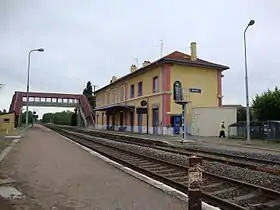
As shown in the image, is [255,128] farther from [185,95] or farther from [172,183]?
[172,183]

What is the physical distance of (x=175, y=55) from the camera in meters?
46.1

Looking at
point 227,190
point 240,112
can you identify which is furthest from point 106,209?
point 240,112

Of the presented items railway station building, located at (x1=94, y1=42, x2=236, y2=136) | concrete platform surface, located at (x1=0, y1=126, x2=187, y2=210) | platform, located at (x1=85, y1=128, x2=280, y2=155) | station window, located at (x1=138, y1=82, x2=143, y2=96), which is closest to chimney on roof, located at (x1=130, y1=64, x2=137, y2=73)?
railway station building, located at (x1=94, y1=42, x2=236, y2=136)

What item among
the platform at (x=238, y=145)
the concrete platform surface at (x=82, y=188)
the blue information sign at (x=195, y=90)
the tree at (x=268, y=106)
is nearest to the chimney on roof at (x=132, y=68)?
the blue information sign at (x=195, y=90)

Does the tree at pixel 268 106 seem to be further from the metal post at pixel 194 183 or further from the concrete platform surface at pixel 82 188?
the metal post at pixel 194 183

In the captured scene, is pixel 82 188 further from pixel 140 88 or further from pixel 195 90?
pixel 140 88

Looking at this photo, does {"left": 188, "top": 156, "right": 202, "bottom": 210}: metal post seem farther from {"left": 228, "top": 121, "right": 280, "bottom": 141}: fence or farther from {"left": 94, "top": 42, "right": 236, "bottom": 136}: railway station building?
{"left": 94, "top": 42, "right": 236, "bottom": 136}: railway station building

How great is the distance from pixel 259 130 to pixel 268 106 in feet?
19.6

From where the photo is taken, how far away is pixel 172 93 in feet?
135

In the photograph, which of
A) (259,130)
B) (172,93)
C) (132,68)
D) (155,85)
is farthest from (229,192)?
(132,68)

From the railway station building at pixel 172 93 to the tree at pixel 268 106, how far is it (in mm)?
2853

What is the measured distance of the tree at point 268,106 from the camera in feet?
120

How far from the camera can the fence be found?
29156 millimetres

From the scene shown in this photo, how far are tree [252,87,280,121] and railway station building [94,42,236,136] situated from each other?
2.85 meters
